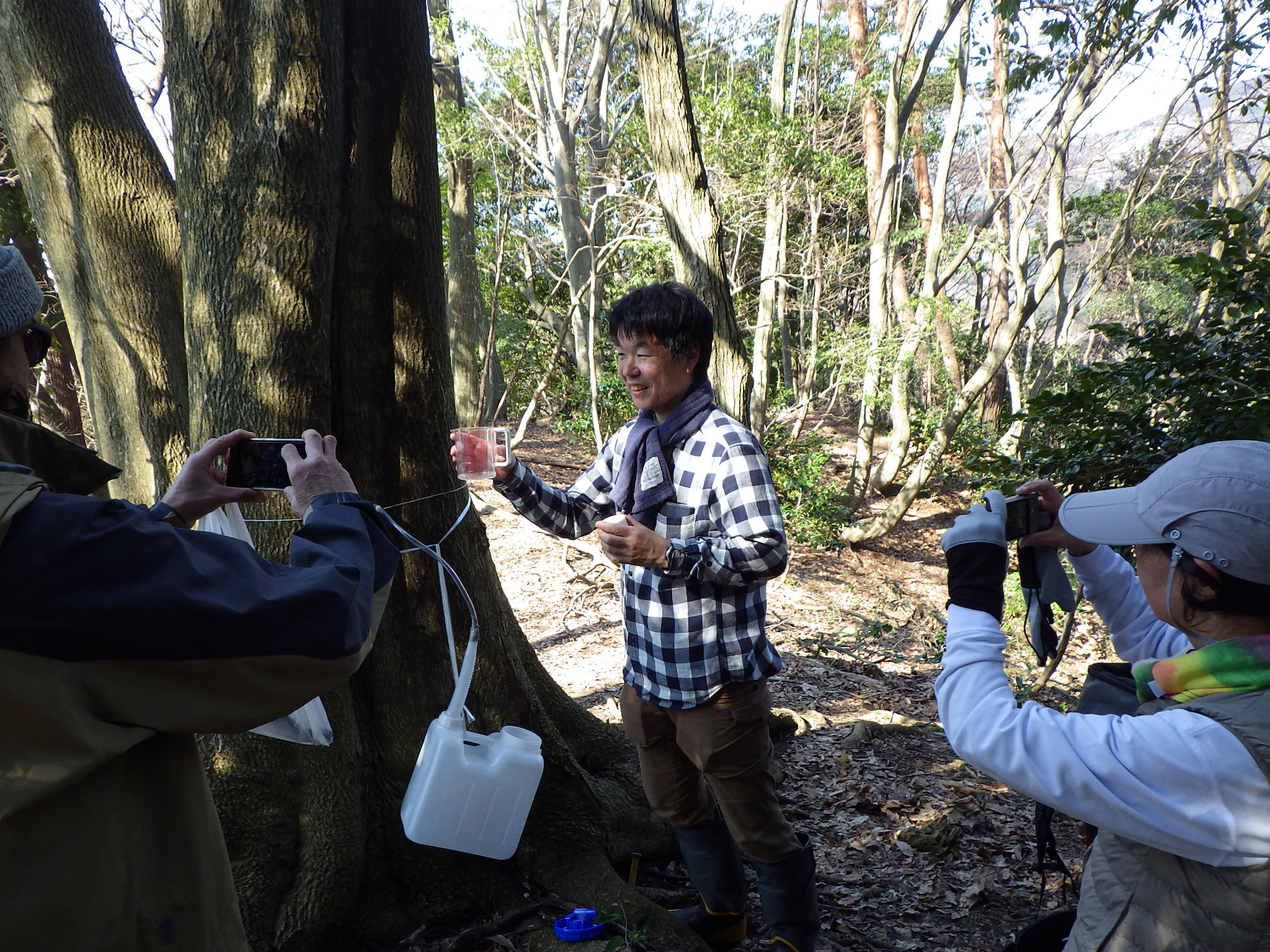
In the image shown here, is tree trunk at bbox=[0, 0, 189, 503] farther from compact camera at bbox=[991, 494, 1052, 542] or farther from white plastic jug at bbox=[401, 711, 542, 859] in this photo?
compact camera at bbox=[991, 494, 1052, 542]

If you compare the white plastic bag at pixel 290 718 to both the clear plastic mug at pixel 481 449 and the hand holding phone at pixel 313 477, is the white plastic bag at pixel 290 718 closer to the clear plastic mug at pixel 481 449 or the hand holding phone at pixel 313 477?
the hand holding phone at pixel 313 477

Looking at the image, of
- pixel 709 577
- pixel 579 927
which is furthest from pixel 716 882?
pixel 709 577

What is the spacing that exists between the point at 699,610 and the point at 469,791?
1.00 m

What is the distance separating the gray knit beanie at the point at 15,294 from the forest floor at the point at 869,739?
7.19 ft

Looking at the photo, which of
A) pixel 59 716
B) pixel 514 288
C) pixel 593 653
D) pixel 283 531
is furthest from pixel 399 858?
pixel 514 288

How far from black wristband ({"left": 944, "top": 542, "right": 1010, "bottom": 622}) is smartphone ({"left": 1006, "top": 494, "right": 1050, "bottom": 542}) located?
19 cm

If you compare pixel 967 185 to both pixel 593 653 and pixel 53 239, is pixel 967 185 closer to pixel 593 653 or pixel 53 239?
pixel 593 653

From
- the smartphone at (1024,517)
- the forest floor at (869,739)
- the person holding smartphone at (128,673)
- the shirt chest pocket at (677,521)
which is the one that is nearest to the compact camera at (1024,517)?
the smartphone at (1024,517)

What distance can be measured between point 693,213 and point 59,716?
4.56 metres

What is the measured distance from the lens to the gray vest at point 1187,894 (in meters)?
1.35

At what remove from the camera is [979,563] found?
65.1 inches

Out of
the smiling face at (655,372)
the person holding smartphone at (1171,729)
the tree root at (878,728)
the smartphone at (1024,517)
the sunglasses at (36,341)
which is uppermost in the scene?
the sunglasses at (36,341)

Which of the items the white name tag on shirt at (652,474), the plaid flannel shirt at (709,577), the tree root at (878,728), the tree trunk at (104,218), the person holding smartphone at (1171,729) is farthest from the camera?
the tree root at (878,728)

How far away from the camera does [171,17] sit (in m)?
2.48
